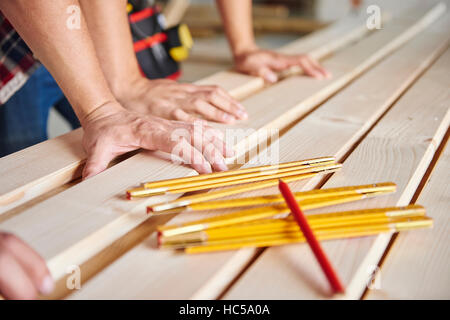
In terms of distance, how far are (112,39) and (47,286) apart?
0.79 metres

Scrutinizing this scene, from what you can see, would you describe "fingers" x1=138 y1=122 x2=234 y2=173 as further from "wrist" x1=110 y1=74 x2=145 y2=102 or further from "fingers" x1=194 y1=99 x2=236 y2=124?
"wrist" x1=110 y1=74 x2=145 y2=102

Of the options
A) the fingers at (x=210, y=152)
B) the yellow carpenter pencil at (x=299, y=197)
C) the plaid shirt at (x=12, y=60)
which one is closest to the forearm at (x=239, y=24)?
the plaid shirt at (x=12, y=60)

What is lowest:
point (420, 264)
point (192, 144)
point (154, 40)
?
point (420, 264)

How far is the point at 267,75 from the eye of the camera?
1.45 metres

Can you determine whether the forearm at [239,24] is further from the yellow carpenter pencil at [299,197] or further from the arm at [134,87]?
the yellow carpenter pencil at [299,197]

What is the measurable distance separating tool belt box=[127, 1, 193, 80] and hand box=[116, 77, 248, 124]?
0.48 meters

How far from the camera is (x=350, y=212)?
661 millimetres

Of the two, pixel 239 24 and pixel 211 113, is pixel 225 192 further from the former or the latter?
pixel 239 24

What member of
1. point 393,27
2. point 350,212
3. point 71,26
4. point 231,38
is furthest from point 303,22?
point 350,212

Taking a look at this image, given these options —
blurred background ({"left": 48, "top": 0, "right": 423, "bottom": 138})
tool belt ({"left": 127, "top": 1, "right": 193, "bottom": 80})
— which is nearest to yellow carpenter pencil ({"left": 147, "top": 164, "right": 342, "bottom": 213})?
tool belt ({"left": 127, "top": 1, "right": 193, "bottom": 80})

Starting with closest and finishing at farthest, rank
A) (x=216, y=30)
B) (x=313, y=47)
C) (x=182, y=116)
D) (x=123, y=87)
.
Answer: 1. (x=182, y=116)
2. (x=123, y=87)
3. (x=313, y=47)
4. (x=216, y=30)

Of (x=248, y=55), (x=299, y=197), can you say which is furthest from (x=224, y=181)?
(x=248, y=55)

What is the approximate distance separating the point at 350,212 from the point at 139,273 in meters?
0.33

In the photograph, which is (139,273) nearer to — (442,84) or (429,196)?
(429,196)
